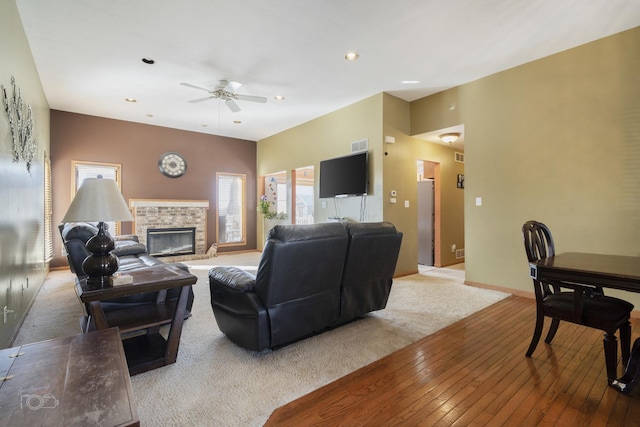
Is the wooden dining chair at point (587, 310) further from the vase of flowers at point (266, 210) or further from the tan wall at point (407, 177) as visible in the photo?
the vase of flowers at point (266, 210)

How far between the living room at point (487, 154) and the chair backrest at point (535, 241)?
1340mm

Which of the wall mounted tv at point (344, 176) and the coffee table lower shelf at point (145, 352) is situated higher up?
the wall mounted tv at point (344, 176)

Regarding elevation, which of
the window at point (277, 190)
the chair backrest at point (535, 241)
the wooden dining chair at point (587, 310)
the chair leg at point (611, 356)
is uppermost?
the window at point (277, 190)

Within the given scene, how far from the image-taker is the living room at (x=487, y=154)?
3.02 m

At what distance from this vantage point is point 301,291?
7.52 ft

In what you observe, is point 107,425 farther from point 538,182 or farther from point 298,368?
point 538,182

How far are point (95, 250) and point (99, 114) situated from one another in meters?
5.26

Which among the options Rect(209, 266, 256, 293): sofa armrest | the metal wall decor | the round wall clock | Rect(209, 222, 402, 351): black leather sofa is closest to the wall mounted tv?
Rect(209, 222, 402, 351): black leather sofa

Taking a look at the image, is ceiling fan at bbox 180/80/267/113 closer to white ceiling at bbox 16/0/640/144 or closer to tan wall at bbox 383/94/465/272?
white ceiling at bbox 16/0/640/144

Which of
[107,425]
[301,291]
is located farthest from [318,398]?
[107,425]

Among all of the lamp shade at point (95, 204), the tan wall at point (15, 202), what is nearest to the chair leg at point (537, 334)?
the lamp shade at point (95, 204)

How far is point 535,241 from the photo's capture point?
2.33m

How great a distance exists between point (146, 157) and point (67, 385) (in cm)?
656

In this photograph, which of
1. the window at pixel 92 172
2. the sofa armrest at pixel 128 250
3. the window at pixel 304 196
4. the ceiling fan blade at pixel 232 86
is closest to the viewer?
the sofa armrest at pixel 128 250
